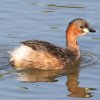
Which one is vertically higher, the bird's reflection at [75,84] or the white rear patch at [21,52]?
the white rear patch at [21,52]

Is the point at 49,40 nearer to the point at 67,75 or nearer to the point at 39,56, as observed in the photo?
the point at 39,56

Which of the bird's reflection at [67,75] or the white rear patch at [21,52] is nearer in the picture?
the bird's reflection at [67,75]

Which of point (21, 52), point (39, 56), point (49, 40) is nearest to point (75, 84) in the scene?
point (39, 56)

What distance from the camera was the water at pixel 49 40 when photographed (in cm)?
900

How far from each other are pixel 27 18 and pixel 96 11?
150cm

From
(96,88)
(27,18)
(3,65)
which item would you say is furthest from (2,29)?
(96,88)

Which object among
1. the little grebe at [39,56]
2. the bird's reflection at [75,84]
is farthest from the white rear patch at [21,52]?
the bird's reflection at [75,84]

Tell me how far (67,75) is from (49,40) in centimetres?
173

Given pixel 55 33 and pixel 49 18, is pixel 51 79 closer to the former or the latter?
pixel 55 33

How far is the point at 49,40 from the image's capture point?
38.1ft

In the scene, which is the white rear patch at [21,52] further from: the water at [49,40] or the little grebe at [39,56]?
the water at [49,40]

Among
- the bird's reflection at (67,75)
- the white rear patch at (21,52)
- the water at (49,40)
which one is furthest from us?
the white rear patch at (21,52)

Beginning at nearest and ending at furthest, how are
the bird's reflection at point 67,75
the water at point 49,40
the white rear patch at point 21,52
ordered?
the water at point 49,40 → the bird's reflection at point 67,75 → the white rear patch at point 21,52

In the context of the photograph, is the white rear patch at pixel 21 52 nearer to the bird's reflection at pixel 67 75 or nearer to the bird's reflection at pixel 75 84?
the bird's reflection at pixel 67 75
